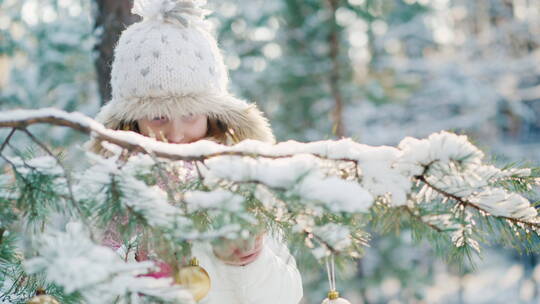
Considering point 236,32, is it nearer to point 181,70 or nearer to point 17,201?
point 181,70

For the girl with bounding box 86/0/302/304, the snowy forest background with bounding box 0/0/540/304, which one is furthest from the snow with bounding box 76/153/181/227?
the snowy forest background with bounding box 0/0/540/304

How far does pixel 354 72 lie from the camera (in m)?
6.68

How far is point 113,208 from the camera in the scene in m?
0.89

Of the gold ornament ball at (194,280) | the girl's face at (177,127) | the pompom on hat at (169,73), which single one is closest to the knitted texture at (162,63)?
the pompom on hat at (169,73)

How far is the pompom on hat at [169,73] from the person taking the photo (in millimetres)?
1896

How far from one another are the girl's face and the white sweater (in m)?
0.47

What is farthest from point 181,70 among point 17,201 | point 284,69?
point 284,69

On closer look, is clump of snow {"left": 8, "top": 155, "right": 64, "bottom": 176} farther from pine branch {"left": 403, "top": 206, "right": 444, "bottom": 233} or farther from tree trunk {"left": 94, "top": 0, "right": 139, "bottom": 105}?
tree trunk {"left": 94, "top": 0, "right": 139, "bottom": 105}

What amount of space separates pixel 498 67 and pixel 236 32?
13.9 feet

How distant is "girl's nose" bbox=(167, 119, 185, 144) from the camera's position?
74.1 inches

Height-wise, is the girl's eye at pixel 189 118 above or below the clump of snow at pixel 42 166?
above

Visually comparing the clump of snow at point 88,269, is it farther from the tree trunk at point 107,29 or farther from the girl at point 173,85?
the tree trunk at point 107,29

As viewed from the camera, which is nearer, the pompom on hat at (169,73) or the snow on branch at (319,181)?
the snow on branch at (319,181)

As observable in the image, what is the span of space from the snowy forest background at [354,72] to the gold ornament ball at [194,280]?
146 inches
